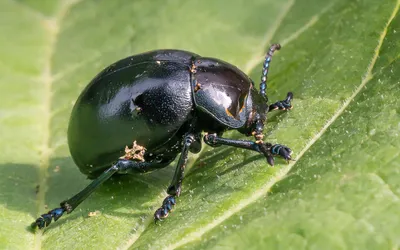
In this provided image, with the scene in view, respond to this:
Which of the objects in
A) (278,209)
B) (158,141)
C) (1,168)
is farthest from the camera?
(1,168)

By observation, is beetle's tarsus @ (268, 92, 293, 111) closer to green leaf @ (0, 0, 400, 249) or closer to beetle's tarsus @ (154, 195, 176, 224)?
green leaf @ (0, 0, 400, 249)

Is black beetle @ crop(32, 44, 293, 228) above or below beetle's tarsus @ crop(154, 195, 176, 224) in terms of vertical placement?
above

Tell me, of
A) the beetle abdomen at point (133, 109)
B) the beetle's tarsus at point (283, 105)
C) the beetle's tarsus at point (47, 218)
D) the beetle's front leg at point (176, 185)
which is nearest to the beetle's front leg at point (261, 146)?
the beetle's front leg at point (176, 185)

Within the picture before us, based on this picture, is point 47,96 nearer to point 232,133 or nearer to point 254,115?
point 232,133

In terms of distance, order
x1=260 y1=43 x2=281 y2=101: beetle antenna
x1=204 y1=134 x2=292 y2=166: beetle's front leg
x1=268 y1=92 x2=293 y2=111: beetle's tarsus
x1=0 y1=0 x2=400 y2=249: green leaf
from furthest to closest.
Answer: x1=260 y1=43 x2=281 y2=101: beetle antenna → x1=268 y1=92 x2=293 y2=111: beetle's tarsus → x1=204 y1=134 x2=292 y2=166: beetle's front leg → x1=0 y1=0 x2=400 y2=249: green leaf

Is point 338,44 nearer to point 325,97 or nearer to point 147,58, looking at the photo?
→ point 325,97

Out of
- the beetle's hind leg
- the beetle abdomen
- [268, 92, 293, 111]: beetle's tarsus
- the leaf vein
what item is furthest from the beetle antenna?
the leaf vein

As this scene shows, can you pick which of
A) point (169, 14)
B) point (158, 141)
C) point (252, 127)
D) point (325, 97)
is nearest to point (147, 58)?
point (158, 141)

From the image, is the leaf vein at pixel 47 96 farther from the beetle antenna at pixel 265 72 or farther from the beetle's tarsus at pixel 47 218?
the beetle antenna at pixel 265 72

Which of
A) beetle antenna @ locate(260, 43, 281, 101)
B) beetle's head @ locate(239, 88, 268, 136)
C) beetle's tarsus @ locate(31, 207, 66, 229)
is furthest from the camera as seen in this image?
beetle antenna @ locate(260, 43, 281, 101)
